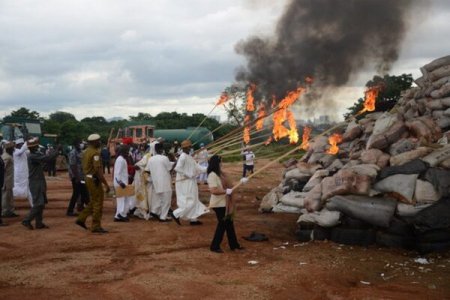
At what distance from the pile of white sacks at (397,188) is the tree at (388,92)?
2.49 metres

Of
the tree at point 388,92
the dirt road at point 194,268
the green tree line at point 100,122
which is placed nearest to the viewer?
the dirt road at point 194,268

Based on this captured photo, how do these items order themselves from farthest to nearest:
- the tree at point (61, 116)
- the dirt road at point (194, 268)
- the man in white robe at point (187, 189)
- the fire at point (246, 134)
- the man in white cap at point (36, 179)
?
the tree at point (61, 116) → the fire at point (246, 134) → the man in white robe at point (187, 189) → the man in white cap at point (36, 179) → the dirt road at point (194, 268)

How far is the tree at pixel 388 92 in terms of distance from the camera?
13.2 metres

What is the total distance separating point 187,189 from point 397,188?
14.5 feet

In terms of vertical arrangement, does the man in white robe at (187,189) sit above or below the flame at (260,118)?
below

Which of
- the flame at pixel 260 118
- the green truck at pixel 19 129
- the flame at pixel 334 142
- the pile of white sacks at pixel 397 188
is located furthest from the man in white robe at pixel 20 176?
the green truck at pixel 19 129

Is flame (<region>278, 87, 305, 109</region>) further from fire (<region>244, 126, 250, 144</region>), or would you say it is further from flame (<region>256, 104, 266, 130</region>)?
fire (<region>244, 126, 250, 144</region>)

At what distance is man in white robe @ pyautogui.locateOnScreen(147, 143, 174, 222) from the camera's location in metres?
10.4

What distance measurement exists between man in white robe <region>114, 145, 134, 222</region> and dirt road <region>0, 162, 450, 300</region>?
978mm

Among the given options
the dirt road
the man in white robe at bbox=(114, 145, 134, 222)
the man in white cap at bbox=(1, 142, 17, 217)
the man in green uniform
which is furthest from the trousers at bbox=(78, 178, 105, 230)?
the man in white cap at bbox=(1, 142, 17, 217)

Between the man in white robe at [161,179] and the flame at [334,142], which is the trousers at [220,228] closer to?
the man in white robe at [161,179]

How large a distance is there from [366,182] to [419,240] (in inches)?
50.5

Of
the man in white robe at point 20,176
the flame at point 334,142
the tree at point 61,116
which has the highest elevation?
the tree at point 61,116

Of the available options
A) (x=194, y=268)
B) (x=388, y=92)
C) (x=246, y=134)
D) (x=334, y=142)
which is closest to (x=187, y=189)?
(x=246, y=134)
